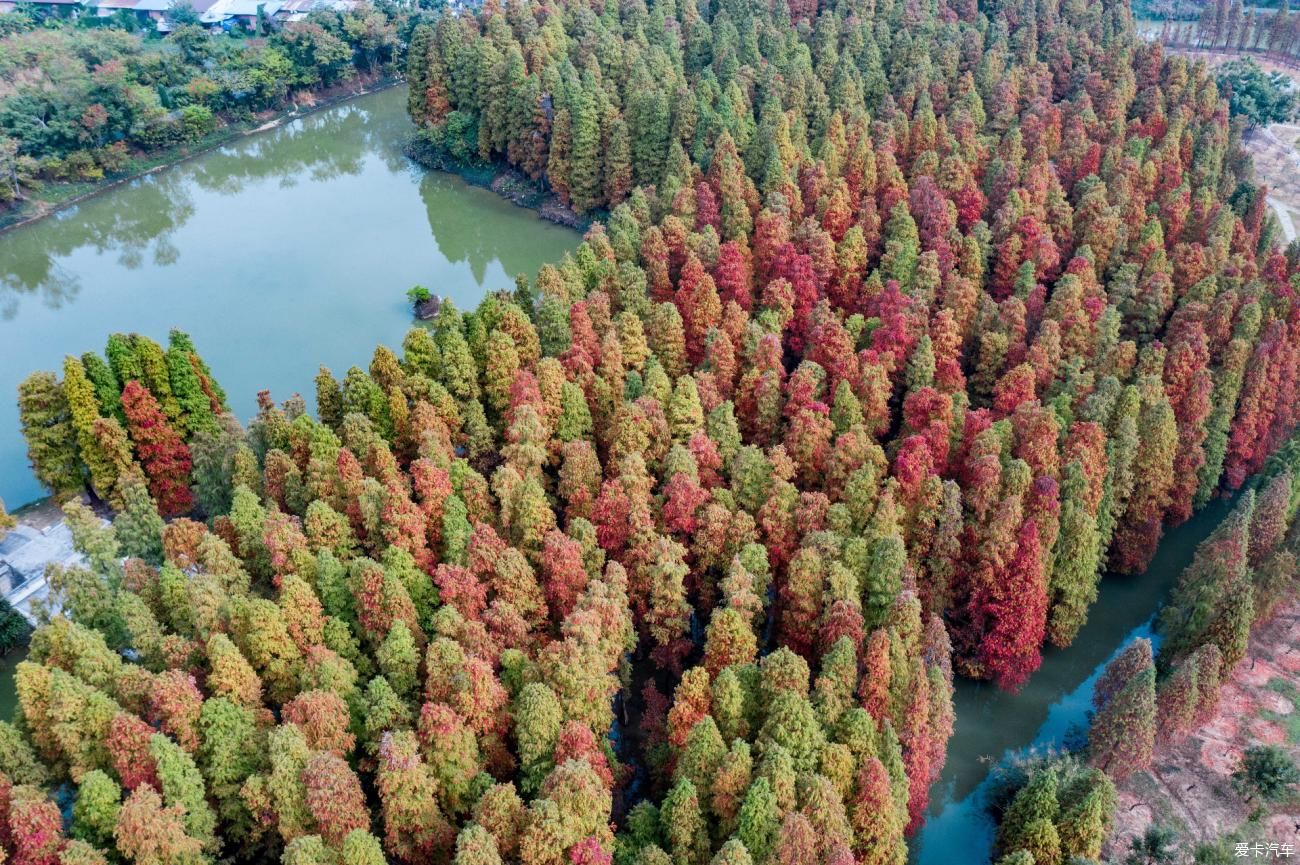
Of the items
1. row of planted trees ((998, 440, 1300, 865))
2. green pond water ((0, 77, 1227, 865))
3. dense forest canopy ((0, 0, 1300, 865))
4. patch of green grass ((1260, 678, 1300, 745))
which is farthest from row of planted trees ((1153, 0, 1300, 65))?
patch of green grass ((1260, 678, 1300, 745))

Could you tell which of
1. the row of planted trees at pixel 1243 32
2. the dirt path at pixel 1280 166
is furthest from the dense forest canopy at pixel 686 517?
the row of planted trees at pixel 1243 32

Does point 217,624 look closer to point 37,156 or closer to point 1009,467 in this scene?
point 1009,467

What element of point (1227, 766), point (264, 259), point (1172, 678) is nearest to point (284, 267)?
point (264, 259)

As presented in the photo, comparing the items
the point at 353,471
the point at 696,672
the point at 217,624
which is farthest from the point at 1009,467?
the point at 217,624

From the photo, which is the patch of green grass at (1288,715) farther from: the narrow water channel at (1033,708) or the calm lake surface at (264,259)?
the calm lake surface at (264,259)

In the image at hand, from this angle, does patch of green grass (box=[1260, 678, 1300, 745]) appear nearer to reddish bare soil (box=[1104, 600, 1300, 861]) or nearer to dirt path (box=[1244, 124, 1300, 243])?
reddish bare soil (box=[1104, 600, 1300, 861])

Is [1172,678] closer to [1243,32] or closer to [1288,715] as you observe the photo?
[1288,715]
